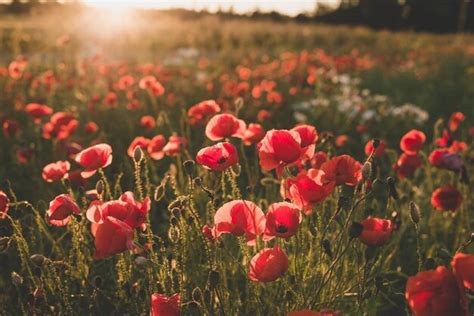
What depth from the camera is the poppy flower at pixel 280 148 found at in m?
1.41

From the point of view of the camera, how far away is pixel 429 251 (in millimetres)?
2213

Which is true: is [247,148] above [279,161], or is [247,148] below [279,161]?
below

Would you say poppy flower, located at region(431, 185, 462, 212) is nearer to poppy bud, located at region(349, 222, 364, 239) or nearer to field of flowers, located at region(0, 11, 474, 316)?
field of flowers, located at region(0, 11, 474, 316)

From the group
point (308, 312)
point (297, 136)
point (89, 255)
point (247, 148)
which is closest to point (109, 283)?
point (89, 255)

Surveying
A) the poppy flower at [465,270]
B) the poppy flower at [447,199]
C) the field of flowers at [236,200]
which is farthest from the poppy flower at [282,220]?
the poppy flower at [447,199]

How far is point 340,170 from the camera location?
1.44 metres

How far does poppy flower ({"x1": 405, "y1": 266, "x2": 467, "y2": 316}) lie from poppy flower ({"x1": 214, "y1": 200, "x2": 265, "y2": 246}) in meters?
0.44

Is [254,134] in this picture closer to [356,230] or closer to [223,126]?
[223,126]

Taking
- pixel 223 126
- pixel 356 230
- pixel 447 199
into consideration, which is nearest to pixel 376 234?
A: pixel 356 230

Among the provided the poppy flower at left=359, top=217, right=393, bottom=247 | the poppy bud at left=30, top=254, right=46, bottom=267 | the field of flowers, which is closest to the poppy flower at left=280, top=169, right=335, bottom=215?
the field of flowers

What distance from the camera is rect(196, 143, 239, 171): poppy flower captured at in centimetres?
141

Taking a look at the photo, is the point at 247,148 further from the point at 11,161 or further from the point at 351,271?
the point at 351,271

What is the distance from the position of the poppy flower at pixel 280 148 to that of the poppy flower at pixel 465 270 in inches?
22.1

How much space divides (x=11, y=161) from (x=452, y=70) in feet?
20.2
